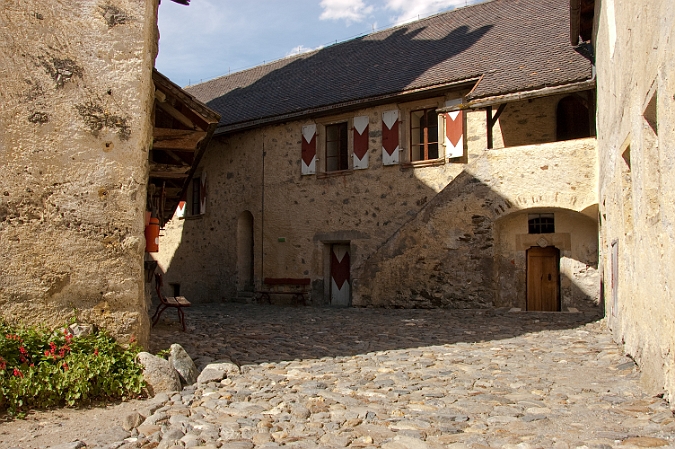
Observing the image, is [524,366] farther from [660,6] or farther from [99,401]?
[99,401]

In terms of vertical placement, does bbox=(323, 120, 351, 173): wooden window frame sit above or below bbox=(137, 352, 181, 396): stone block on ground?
above

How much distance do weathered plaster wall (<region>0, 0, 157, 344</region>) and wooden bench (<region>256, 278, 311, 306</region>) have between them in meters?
9.97

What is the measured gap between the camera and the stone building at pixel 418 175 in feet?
39.4

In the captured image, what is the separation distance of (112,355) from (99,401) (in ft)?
1.51

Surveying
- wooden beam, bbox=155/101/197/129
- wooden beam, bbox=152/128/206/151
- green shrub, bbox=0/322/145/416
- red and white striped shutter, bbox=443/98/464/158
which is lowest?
green shrub, bbox=0/322/145/416

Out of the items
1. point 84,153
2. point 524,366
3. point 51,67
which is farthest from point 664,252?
point 51,67

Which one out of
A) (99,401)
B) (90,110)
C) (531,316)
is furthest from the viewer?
(531,316)

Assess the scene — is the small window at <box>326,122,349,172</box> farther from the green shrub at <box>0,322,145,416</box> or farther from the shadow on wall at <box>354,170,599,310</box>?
the green shrub at <box>0,322,145,416</box>

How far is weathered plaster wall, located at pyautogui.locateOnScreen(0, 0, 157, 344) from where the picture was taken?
5.20 metres

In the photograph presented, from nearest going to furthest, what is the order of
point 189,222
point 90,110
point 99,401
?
point 99,401, point 90,110, point 189,222

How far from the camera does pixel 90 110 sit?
549cm

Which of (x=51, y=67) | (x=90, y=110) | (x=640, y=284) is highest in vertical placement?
(x=51, y=67)

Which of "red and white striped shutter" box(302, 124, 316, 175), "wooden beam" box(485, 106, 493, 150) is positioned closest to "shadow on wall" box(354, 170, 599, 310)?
"wooden beam" box(485, 106, 493, 150)

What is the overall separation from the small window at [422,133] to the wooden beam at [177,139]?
758 centimetres
